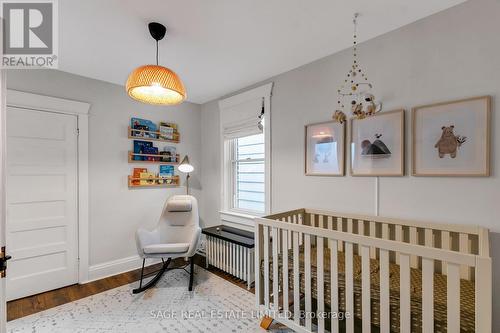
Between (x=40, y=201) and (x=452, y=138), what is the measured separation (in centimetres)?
361

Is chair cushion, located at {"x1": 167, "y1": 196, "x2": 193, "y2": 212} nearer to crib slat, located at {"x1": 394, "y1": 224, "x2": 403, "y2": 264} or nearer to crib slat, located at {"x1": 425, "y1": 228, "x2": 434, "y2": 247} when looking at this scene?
crib slat, located at {"x1": 394, "y1": 224, "x2": 403, "y2": 264}

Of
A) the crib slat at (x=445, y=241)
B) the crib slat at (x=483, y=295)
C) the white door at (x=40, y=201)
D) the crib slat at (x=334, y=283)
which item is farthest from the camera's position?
the white door at (x=40, y=201)

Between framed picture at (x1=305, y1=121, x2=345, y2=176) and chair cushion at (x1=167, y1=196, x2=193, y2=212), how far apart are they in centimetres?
154

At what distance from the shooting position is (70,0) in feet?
5.02

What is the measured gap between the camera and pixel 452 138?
160 cm

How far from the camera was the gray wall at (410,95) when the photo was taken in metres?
1.50

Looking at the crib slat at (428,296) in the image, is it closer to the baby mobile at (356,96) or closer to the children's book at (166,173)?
the baby mobile at (356,96)

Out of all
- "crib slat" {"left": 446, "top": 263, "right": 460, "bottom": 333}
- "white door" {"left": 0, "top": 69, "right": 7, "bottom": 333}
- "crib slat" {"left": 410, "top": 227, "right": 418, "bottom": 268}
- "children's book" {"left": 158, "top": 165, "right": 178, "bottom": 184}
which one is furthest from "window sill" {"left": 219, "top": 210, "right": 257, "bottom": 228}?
"white door" {"left": 0, "top": 69, "right": 7, "bottom": 333}

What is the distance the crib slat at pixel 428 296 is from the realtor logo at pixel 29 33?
2.48 meters

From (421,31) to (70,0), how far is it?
7.85 feet

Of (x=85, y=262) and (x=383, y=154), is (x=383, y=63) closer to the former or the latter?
(x=383, y=154)

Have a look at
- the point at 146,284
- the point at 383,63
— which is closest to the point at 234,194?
the point at 146,284

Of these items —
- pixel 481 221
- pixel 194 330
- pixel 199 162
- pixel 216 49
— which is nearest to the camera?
pixel 481 221

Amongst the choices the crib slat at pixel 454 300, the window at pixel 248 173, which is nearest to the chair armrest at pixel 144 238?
the window at pixel 248 173
